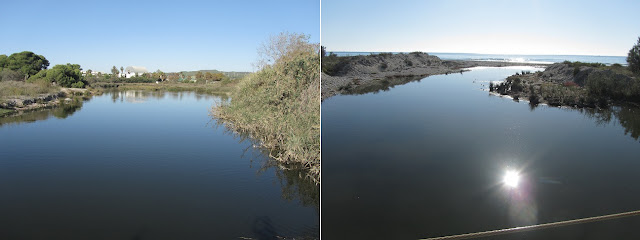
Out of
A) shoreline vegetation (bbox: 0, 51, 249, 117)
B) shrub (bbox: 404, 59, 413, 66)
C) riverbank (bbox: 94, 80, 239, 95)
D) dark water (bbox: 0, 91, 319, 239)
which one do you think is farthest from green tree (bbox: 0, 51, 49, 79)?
shrub (bbox: 404, 59, 413, 66)

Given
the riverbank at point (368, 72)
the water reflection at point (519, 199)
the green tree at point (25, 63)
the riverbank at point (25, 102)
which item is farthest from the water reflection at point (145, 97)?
the water reflection at point (519, 199)

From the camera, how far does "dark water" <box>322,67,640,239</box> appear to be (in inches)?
130

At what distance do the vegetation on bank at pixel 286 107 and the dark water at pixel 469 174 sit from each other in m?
0.32

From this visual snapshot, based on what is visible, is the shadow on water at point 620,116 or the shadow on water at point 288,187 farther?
the shadow on water at point 620,116

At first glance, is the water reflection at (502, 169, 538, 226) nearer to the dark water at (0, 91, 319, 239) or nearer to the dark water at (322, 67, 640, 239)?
the dark water at (322, 67, 640, 239)

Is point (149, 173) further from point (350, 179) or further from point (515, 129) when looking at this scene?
point (515, 129)

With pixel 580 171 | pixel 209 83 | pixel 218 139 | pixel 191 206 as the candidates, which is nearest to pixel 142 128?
pixel 218 139

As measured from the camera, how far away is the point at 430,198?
3.74 m

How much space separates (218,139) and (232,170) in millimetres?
2814

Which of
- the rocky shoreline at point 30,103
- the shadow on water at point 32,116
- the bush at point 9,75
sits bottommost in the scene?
the shadow on water at point 32,116

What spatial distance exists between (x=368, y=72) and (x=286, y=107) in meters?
13.9

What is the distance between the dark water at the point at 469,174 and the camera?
3.30 m

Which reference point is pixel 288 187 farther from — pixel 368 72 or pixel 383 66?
pixel 383 66

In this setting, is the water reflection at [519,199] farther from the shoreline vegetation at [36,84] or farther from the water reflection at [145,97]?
the water reflection at [145,97]
